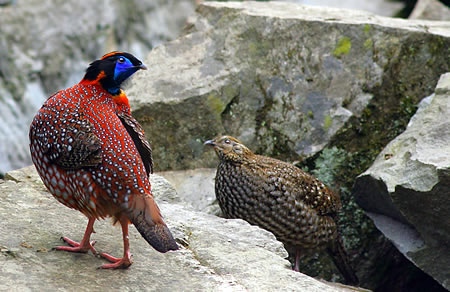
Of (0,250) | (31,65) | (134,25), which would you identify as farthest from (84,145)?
(134,25)

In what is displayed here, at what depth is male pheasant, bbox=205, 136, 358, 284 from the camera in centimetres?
673

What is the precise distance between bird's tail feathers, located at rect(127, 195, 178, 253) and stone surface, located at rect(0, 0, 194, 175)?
20.1 ft

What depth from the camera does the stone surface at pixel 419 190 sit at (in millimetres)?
5980

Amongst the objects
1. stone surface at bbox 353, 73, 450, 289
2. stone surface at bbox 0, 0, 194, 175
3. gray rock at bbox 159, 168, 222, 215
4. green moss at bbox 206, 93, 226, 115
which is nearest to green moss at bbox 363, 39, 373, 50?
stone surface at bbox 353, 73, 450, 289

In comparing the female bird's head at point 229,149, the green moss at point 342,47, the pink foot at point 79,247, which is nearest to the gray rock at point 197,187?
the female bird's head at point 229,149

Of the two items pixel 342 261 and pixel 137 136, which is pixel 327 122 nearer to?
pixel 342 261

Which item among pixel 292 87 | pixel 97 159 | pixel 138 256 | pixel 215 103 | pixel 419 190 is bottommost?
pixel 138 256

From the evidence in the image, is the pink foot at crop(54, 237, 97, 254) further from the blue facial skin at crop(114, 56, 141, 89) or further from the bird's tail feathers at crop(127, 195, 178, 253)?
the blue facial skin at crop(114, 56, 141, 89)

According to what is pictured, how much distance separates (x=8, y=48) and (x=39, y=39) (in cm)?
44

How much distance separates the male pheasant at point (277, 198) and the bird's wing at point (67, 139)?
2.09 meters

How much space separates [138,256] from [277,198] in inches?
73.0

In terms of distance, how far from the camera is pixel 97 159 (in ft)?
15.7

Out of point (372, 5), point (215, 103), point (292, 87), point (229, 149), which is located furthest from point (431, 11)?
point (229, 149)

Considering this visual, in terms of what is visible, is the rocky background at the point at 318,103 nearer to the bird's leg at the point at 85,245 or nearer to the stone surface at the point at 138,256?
the stone surface at the point at 138,256
